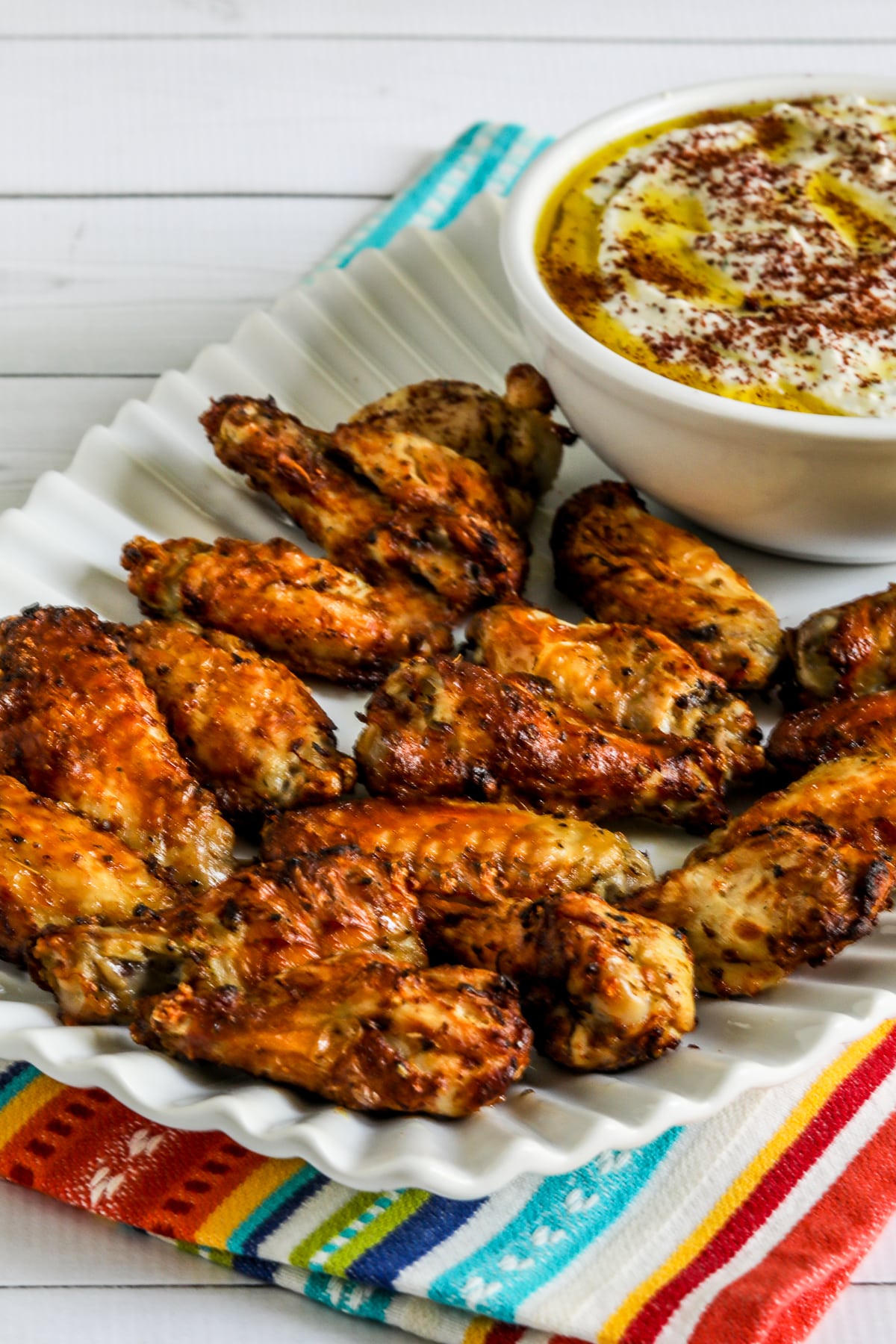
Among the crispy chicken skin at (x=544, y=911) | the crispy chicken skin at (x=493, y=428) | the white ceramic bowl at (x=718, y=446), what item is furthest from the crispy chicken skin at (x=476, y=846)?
the crispy chicken skin at (x=493, y=428)

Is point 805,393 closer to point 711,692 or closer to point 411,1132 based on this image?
point 711,692

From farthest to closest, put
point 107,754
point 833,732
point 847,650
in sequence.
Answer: point 847,650 < point 833,732 < point 107,754

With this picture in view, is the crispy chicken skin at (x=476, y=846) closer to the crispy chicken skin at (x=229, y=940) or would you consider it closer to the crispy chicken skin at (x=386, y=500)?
the crispy chicken skin at (x=229, y=940)

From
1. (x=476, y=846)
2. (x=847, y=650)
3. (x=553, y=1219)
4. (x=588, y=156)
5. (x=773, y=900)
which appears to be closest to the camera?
(x=553, y=1219)

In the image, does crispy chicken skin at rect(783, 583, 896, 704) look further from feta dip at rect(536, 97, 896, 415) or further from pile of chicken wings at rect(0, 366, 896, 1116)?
feta dip at rect(536, 97, 896, 415)

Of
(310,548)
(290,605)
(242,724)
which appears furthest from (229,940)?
(310,548)

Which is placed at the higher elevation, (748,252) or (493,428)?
(748,252)

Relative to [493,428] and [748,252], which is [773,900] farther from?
[748,252]
